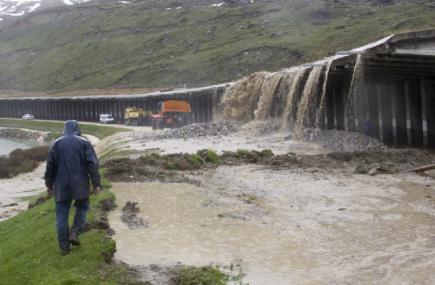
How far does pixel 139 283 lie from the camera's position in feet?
31.8

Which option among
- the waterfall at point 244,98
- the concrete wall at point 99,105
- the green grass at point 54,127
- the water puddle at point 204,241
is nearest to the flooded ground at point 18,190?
the water puddle at point 204,241

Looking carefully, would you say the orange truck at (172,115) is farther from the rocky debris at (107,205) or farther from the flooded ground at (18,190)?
the rocky debris at (107,205)

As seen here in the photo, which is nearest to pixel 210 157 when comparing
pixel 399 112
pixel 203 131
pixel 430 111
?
pixel 430 111

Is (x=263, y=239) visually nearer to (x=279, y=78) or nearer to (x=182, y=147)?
(x=182, y=147)

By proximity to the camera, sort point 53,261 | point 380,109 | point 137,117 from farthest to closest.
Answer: point 137,117 < point 380,109 < point 53,261

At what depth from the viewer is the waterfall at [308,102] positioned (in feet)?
112

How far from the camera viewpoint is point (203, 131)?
40719 mm

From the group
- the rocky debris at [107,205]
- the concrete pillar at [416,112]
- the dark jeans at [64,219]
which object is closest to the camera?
the dark jeans at [64,219]

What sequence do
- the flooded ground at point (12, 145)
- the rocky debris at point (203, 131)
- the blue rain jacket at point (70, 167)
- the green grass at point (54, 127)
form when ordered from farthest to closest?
the flooded ground at point (12, 145), the green grass at point (54, 127), the rocky debris at point (203, 131), the blue rain jacket at point (70, 167)

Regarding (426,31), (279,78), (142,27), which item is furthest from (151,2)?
(426,31)

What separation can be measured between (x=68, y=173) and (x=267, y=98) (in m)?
32.5

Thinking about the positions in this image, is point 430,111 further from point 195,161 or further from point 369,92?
point 195,161

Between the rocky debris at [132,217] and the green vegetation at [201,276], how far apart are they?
12.9 feet

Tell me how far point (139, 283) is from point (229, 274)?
5.48ft
